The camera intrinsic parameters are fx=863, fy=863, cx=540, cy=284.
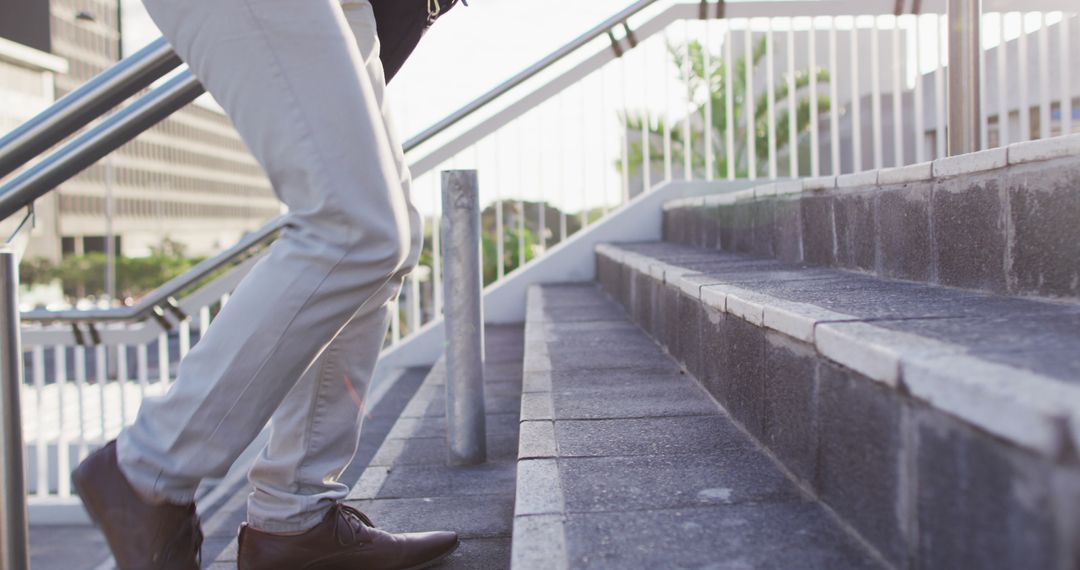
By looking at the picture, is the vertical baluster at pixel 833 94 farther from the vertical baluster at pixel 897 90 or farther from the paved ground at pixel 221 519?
the paved ground at pixel 221 519

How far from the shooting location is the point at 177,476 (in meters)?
1.23

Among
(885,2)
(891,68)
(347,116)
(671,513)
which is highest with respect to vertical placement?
(885,2)

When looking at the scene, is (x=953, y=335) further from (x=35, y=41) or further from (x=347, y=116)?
(x=35, y=41)

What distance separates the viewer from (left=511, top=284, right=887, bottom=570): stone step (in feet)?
3.76

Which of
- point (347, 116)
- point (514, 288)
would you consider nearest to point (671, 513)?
point (347, 116)

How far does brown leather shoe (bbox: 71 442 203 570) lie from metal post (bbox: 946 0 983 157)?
1824mm

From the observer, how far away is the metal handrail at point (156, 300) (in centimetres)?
343

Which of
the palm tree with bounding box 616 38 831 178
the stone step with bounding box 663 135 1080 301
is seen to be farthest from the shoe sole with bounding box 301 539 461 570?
the palm tree with bounding box 616 38 831 178

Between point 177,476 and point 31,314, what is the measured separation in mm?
2652

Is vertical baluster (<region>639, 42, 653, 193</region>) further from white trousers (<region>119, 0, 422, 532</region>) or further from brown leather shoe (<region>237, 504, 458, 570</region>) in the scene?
white trousers (<region>119, 0, 422, 532</region>)

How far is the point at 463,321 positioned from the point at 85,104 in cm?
111

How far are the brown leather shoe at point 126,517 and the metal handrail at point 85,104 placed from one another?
1.60ft

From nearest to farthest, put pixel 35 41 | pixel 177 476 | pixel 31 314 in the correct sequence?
pixel 177 476 → pixel 35 41 → pixel 31 314

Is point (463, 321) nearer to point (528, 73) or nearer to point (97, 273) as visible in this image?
point (528, 73)
